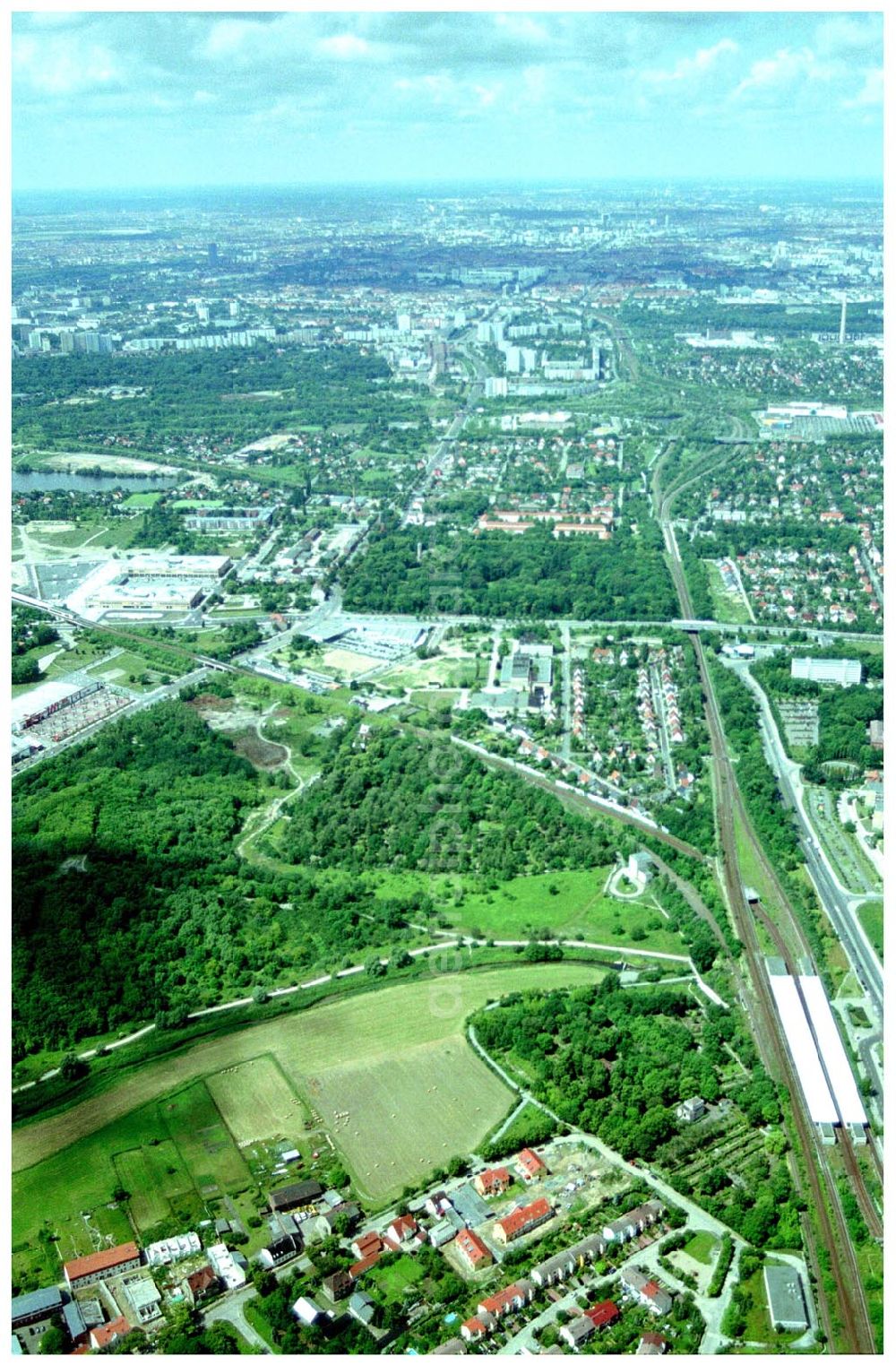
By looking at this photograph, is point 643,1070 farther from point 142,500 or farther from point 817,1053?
point 142,500

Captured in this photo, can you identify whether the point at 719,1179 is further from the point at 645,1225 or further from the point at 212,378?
the point at 212,378

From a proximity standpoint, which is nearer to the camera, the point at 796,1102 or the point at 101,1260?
the point at 101,1260

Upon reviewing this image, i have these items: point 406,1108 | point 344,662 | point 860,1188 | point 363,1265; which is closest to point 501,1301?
point 363,1265

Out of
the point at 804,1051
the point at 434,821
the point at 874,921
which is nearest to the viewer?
the point at 804,1051

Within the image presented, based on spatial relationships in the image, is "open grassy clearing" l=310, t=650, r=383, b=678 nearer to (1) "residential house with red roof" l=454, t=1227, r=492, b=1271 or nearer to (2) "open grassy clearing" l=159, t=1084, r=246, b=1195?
(2) "open grassy clearing" l=159, t=1084, r=246, b=1195

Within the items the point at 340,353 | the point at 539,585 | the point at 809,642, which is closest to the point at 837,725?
the point at 809,642

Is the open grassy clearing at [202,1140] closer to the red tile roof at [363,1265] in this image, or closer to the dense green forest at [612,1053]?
the red tile roof at [363,1265]
